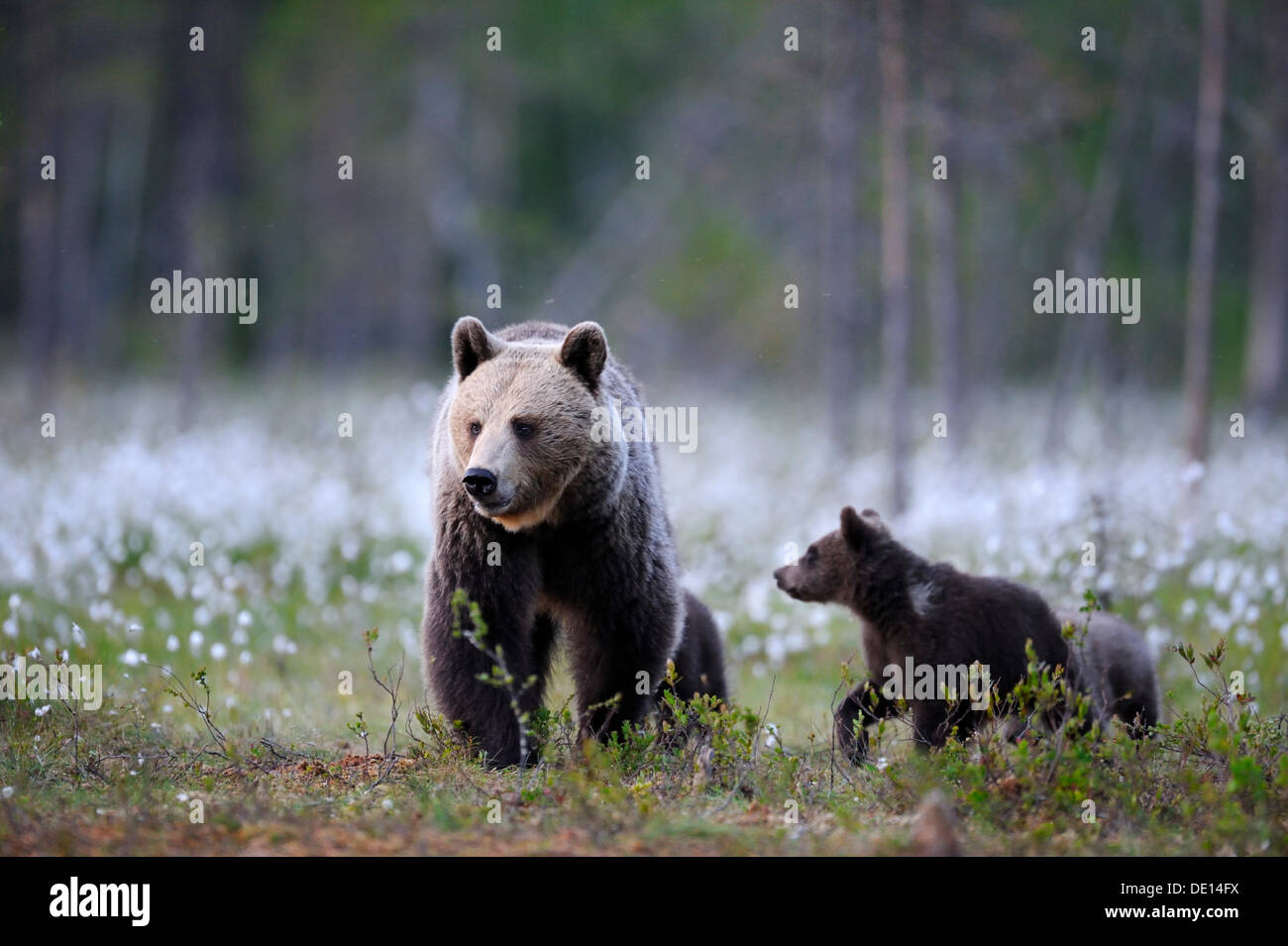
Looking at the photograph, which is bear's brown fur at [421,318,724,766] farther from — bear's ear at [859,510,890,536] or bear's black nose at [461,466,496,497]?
bear's ear at [859,510,890,536]

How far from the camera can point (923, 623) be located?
266 inches

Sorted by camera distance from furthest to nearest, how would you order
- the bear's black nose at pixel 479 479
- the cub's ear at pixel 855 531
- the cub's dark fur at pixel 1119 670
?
the cub's dark fur at pixel 1119 670
the cub's ear at pixel 855 531
the bear's black nose at pixel 479 479

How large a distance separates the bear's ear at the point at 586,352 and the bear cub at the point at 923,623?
1604mm

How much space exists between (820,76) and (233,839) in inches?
483

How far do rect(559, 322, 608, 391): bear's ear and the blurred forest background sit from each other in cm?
831

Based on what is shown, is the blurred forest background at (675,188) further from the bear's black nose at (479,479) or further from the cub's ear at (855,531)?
the bear's black nose at (479,479)

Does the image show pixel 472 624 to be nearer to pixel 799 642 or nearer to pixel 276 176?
pixel 799 642

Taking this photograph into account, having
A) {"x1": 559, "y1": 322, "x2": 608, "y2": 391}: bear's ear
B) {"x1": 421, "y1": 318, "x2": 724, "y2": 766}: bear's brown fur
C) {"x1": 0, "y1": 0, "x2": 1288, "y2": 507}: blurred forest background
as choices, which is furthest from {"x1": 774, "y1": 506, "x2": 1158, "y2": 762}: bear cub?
{"x1": 0, "y1": 0, "x2": 1288, "y2": 507}: blurred forest background

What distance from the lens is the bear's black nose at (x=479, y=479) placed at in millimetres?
5609

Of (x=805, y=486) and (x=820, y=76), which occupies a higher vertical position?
(x=820, y=76)

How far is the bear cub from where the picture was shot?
6.65m

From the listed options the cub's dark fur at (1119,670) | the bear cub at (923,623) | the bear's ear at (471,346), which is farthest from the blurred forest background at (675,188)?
the bear's ear at (471,346)
